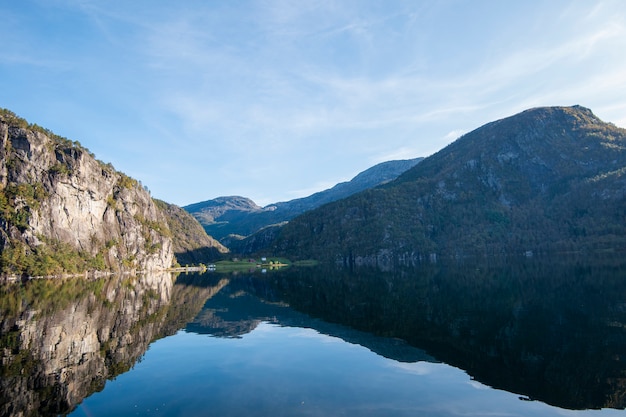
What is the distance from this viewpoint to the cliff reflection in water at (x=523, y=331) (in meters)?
18.2

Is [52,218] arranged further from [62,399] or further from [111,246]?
[62,399]

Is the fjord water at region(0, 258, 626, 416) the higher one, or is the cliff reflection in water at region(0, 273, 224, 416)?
the cliff reflection in water at region(0, 273, 224, 416)

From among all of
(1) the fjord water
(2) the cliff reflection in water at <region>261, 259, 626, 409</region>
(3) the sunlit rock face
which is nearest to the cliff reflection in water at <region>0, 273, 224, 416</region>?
(3) the sunlit rock face

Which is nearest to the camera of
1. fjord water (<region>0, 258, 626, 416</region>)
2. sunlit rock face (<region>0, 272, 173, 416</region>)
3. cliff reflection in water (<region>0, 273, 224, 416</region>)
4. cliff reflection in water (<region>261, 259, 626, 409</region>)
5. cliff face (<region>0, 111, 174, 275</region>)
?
fjord water (<region>0, 258, 626, 416</region>)

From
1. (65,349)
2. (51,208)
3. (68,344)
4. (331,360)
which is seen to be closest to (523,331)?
(331,360)

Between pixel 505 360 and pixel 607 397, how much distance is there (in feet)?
18.4

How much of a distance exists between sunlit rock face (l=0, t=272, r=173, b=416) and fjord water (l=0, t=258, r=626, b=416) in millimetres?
108

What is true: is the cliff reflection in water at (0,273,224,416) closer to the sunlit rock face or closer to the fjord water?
the sunlit rock face

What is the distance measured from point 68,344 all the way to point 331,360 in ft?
63.3

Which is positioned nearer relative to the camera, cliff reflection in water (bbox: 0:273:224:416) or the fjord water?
the fjord water

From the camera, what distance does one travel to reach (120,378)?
21.1 metres

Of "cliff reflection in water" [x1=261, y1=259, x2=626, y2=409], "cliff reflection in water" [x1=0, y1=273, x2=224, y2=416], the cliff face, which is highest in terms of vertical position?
the cliff face

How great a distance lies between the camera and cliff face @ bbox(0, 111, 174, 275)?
13388cm

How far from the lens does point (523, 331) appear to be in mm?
28453
